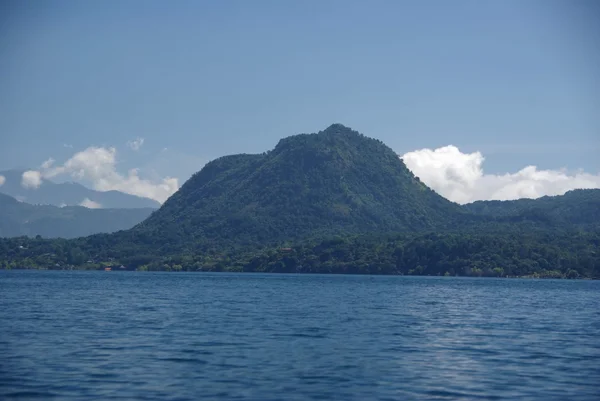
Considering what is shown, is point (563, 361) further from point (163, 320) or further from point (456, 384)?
point (163, 320)

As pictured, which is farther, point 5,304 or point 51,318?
point 5,304

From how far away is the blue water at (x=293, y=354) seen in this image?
37.8 m

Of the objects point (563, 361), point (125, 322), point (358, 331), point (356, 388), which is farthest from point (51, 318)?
point (563, 361)

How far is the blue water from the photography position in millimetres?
37750

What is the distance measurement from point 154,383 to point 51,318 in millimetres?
37243

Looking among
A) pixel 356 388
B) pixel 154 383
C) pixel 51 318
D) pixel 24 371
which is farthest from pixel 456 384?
pixel 51 318

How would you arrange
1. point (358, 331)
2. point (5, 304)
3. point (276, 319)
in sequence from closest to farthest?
1. point (358, 331)
2. point (276, 319)
3. point (5, 304)

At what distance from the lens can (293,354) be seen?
162 ft

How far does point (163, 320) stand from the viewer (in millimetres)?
72188

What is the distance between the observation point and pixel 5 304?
9156cm

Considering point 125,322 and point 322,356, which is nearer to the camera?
point 322,356

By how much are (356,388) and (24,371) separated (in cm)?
1911

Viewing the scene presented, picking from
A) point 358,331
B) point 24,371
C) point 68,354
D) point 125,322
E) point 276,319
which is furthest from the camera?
point 276,319

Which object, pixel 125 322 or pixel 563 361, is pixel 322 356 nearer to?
pixel 563 361
